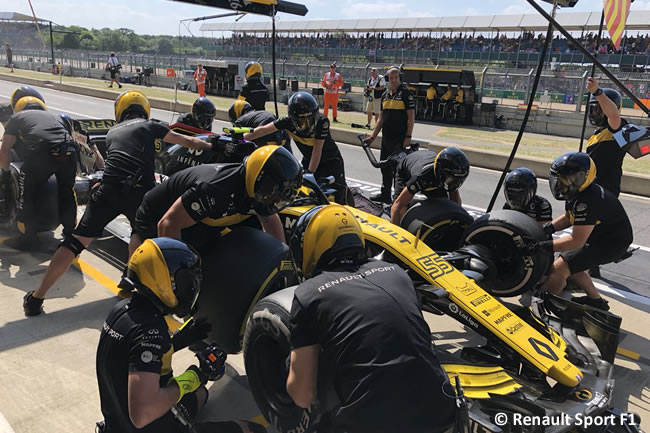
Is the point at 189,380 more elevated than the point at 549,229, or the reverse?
the point at 549,229

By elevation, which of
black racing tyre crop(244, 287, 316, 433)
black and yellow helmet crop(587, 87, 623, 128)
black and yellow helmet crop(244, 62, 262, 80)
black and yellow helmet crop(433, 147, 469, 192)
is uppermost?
black and yellow helmet crop(244, 62, 262, 80)

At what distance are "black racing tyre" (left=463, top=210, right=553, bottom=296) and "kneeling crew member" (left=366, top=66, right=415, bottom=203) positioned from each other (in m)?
3.67

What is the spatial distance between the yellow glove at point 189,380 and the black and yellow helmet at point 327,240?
2.49 ft

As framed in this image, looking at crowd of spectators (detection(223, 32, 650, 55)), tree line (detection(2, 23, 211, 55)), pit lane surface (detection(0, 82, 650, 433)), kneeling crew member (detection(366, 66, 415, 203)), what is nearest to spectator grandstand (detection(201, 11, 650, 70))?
crowd of spectators (detection(223, 32, 650, 55))

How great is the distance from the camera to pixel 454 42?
42.5m

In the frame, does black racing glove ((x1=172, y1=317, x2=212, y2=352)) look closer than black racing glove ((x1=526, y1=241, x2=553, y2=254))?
Yes

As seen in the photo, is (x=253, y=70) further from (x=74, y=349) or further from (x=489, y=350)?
(x=489, y=350)

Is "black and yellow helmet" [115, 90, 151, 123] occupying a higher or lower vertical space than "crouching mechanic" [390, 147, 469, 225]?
higher

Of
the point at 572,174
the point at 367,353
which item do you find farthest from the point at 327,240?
the point at 572,174

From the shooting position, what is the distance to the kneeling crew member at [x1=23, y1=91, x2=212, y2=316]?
4.49 m

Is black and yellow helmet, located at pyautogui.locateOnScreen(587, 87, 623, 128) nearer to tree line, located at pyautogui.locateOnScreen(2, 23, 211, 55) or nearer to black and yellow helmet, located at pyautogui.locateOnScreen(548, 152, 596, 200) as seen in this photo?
black and yellow helmet, located at pyautogui.locateOnScreen(548, 152, 596, 200)

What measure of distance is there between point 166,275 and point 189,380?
59 cm

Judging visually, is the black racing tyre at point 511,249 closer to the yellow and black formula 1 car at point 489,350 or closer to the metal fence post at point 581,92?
the yellow and black formula 1 car at point 489,350

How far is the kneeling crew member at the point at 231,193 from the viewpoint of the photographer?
11.5ft
